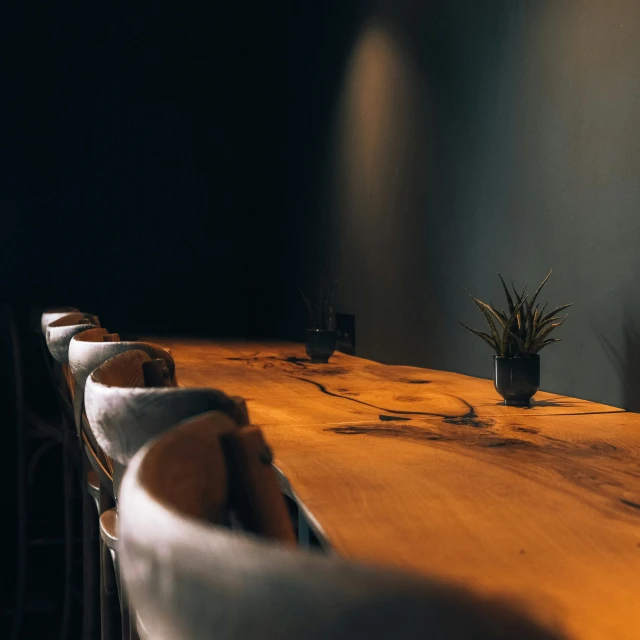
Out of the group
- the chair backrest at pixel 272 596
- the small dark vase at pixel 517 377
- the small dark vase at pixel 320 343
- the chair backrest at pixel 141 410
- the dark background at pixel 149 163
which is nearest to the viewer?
the chair backrest at pixel 272 596

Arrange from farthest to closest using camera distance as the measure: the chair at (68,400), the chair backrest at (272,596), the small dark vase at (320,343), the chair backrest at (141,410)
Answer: the small dark vase at (320,343) < the chair at (68,400) < the chair backrest at (141,410) < the chair backrest at (272,596)

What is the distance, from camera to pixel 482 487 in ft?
3.36

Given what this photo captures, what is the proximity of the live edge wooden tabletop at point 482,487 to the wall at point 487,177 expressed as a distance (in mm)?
303

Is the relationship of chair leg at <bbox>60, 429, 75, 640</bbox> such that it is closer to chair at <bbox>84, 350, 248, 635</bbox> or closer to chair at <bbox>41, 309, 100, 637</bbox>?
chair at <bbox>41, 309, 100, 637</bbox>

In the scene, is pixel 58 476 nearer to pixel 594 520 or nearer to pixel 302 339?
pixel 302 339

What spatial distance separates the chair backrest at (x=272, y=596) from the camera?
23 cm

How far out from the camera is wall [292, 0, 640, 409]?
190 cm

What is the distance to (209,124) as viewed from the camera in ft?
16.7

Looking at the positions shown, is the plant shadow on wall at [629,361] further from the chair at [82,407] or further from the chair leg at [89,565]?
the chair leg at [89,565]

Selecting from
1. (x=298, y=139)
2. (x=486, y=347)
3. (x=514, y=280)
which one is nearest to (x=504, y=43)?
(x=514, y=280)

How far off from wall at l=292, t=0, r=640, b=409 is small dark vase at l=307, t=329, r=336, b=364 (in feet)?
1.06

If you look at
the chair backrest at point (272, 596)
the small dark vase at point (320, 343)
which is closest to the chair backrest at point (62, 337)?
the small dark vase at point (320, 343)

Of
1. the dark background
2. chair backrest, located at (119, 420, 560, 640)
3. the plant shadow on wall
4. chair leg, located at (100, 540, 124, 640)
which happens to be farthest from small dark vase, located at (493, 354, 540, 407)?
the dark background

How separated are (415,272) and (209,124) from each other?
2485mm
